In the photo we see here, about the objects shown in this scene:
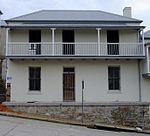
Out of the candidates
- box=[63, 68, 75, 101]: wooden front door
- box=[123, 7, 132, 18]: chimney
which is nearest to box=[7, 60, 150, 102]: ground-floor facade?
box=[63, 68, 75, 101]: wooden front door

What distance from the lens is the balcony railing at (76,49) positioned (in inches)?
1005

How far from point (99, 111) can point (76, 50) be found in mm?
6170

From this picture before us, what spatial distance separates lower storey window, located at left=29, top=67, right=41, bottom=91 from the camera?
2611 cm

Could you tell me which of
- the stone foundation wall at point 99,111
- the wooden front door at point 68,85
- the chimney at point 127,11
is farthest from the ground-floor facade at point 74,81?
the chimney at point 127,11

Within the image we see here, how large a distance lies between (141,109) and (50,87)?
303 inches

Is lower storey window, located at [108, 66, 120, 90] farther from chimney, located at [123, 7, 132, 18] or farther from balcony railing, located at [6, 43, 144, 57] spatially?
chimney, located at [123, 7, 132, 18]

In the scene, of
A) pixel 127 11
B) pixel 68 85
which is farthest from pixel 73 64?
pixel 127 11

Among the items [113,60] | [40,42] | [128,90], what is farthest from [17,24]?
[128,90]

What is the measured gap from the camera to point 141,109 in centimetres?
2217

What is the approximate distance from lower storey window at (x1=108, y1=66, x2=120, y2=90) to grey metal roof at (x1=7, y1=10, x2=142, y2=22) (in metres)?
4.26

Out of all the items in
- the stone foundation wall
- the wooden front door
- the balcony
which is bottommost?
the stone foundation wall

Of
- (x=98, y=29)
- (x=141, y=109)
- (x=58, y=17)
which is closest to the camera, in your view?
(x=141, y=109)

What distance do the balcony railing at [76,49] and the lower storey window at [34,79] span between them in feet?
4.72

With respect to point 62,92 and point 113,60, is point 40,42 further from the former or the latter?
point 113,60
